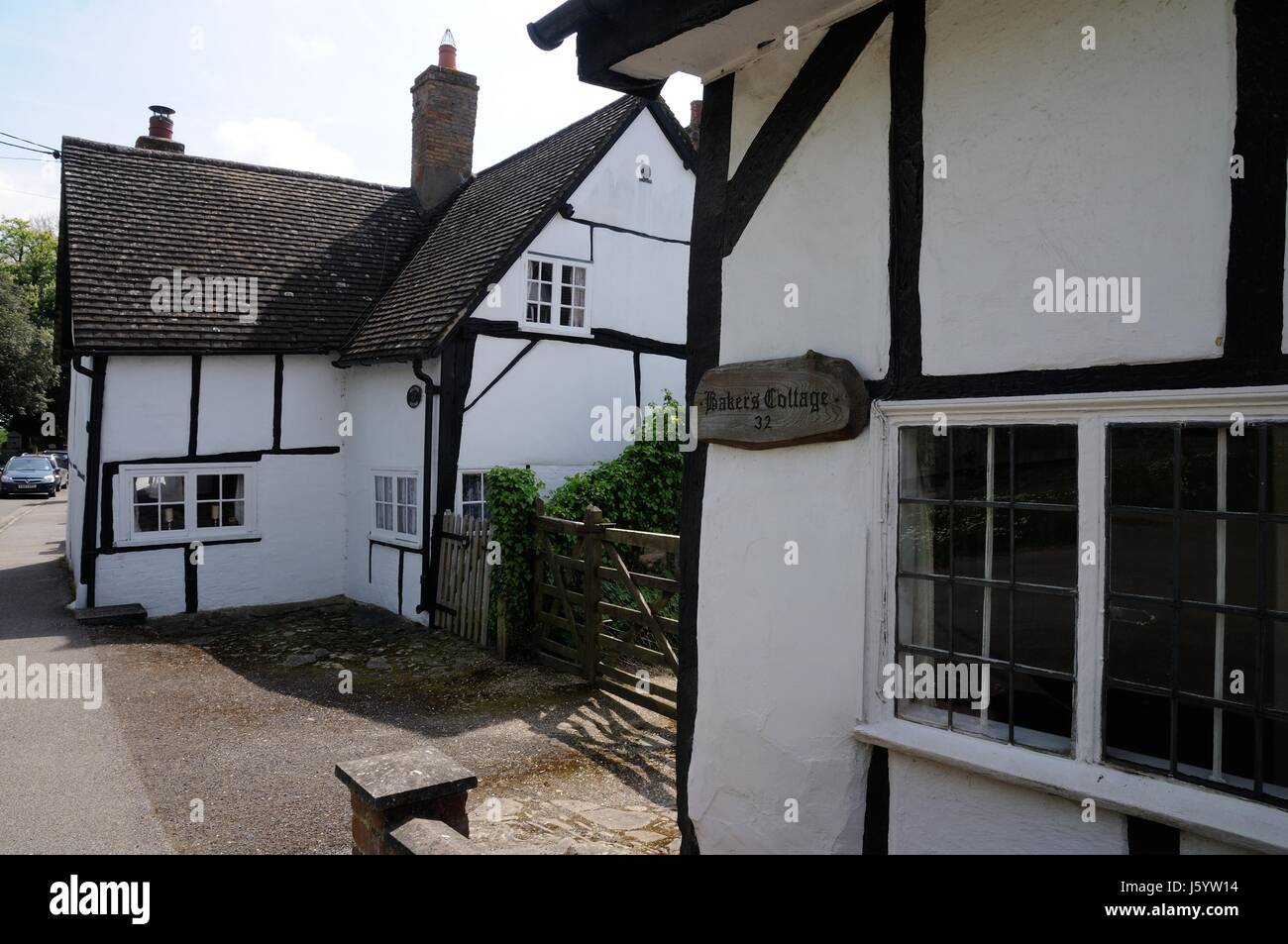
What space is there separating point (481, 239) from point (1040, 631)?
10.7m

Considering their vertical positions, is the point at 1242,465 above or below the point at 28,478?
above

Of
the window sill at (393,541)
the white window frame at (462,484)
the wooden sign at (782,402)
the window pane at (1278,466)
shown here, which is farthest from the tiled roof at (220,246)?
the window pane at (1278,466)

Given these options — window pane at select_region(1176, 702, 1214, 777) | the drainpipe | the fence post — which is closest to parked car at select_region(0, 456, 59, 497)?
the drainpipe

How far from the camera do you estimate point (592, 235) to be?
1268 cm

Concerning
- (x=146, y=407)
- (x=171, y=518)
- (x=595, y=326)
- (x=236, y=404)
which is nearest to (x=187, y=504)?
(x=171, y=518)

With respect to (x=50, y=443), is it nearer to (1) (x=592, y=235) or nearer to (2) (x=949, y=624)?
(1) (x=592, y=235)

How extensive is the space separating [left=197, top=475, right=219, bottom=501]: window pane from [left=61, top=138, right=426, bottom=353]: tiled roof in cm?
192

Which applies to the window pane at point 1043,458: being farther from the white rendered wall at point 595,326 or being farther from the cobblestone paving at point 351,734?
the white rendered wall at point 595,326

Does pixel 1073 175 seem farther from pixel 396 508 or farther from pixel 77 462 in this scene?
pixel 77 462

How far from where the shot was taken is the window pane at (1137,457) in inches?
117

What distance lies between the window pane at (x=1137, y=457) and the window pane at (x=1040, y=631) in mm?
505

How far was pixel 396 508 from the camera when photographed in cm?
1250

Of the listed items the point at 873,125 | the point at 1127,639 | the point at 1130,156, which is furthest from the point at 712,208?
the point at 1127,639

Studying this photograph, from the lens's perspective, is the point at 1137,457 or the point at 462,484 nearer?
the point at 1137,457
